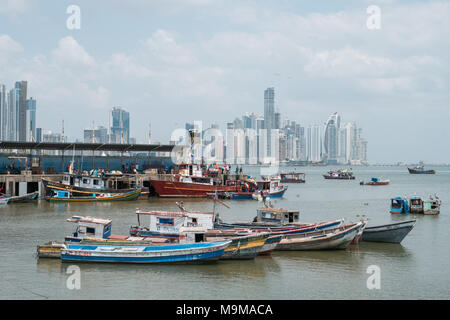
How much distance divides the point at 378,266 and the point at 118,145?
44.0 metres

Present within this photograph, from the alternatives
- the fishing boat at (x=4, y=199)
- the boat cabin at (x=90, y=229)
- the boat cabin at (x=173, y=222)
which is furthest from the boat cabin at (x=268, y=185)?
the boat cabin at (x=90, y=229)

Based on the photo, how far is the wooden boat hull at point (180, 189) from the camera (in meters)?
57.9

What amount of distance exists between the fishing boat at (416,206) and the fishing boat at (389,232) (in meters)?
16.3

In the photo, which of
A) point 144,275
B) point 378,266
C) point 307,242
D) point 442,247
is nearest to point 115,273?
point 144,275

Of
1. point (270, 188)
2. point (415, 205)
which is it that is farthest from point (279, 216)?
point (270, 188)

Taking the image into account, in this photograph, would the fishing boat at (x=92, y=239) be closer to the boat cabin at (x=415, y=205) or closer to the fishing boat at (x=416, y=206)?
the fishing boat at (x=416, y=206)

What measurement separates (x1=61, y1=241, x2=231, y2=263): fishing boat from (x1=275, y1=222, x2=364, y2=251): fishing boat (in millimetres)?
4656

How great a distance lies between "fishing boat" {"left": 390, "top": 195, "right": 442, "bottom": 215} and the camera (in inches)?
1692

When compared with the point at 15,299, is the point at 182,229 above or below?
above

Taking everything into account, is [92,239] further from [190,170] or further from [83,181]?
[190,170]
